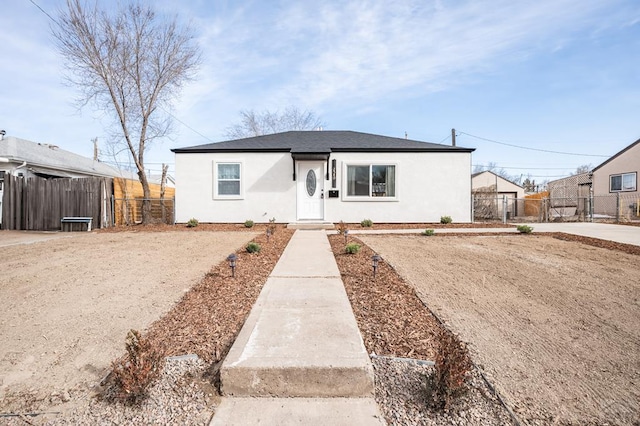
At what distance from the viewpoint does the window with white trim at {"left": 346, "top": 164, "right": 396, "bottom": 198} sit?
501 inches

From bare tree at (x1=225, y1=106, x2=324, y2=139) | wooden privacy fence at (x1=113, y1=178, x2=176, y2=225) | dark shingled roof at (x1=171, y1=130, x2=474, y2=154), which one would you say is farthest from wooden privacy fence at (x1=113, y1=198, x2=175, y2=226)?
bare tree at (x1=225, y1=106, x2=324, y2=139)

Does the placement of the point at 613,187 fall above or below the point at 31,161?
below

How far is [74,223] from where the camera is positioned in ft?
39.7

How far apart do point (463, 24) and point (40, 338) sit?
1140 cm

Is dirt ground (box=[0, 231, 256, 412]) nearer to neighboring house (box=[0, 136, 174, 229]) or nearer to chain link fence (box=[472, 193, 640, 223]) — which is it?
neighboring house (box=[0, 136, 174, 229])

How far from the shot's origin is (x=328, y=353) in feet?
7.39

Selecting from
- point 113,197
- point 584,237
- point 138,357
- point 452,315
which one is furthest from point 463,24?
point 113,197

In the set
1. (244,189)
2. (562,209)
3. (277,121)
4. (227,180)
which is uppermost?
(277,121)

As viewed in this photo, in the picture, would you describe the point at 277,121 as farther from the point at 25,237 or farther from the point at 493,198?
the point at 25,237

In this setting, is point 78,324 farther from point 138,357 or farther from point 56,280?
point 56,280

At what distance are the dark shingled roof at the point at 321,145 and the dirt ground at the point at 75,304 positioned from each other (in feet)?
18.9

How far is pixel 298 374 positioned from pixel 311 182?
1084 centimetres

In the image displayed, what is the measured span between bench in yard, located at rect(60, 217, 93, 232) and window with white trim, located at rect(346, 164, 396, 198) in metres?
10.0

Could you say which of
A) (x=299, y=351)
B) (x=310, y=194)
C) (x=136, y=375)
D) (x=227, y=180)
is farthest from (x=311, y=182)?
(x=136, y=375)
